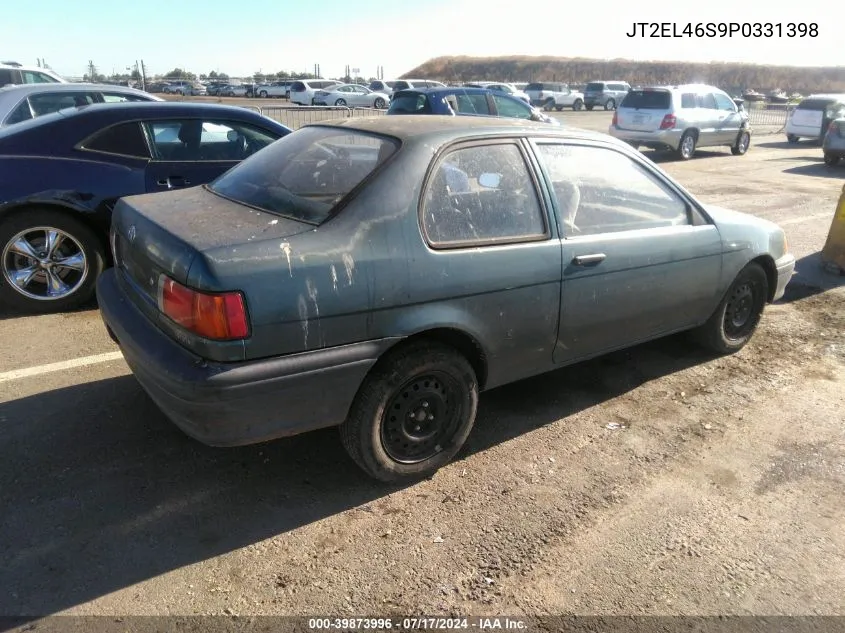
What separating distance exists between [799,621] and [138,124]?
211 inches

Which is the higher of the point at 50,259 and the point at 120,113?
the point at 120,113

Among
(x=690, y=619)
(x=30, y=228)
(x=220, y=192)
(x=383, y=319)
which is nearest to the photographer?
(x=690, y=619)

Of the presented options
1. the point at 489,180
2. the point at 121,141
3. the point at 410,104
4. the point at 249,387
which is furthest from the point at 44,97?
the point at 249,387

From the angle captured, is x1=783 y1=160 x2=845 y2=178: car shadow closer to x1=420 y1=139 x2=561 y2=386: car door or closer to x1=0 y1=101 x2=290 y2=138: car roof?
x1=0 y1=101 x2=290 y2=138: car roof

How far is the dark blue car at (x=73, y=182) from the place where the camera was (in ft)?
15.8

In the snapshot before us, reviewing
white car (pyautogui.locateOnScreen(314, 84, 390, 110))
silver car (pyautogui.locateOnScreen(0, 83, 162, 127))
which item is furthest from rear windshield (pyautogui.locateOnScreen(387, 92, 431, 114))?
white car (pyautogui.locateOnScreen(314, 84, 390, 110))

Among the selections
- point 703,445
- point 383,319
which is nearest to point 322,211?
point 383,319

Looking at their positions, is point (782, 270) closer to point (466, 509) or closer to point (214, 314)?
point (466, 509)

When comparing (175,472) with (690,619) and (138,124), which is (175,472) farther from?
(138,124)

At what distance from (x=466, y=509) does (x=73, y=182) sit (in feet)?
12.9

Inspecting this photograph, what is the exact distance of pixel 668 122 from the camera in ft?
51.8

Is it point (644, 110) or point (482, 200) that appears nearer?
point (482, 200)

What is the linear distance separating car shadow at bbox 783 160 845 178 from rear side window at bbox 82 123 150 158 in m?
14.1

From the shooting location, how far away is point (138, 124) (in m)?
5.26
